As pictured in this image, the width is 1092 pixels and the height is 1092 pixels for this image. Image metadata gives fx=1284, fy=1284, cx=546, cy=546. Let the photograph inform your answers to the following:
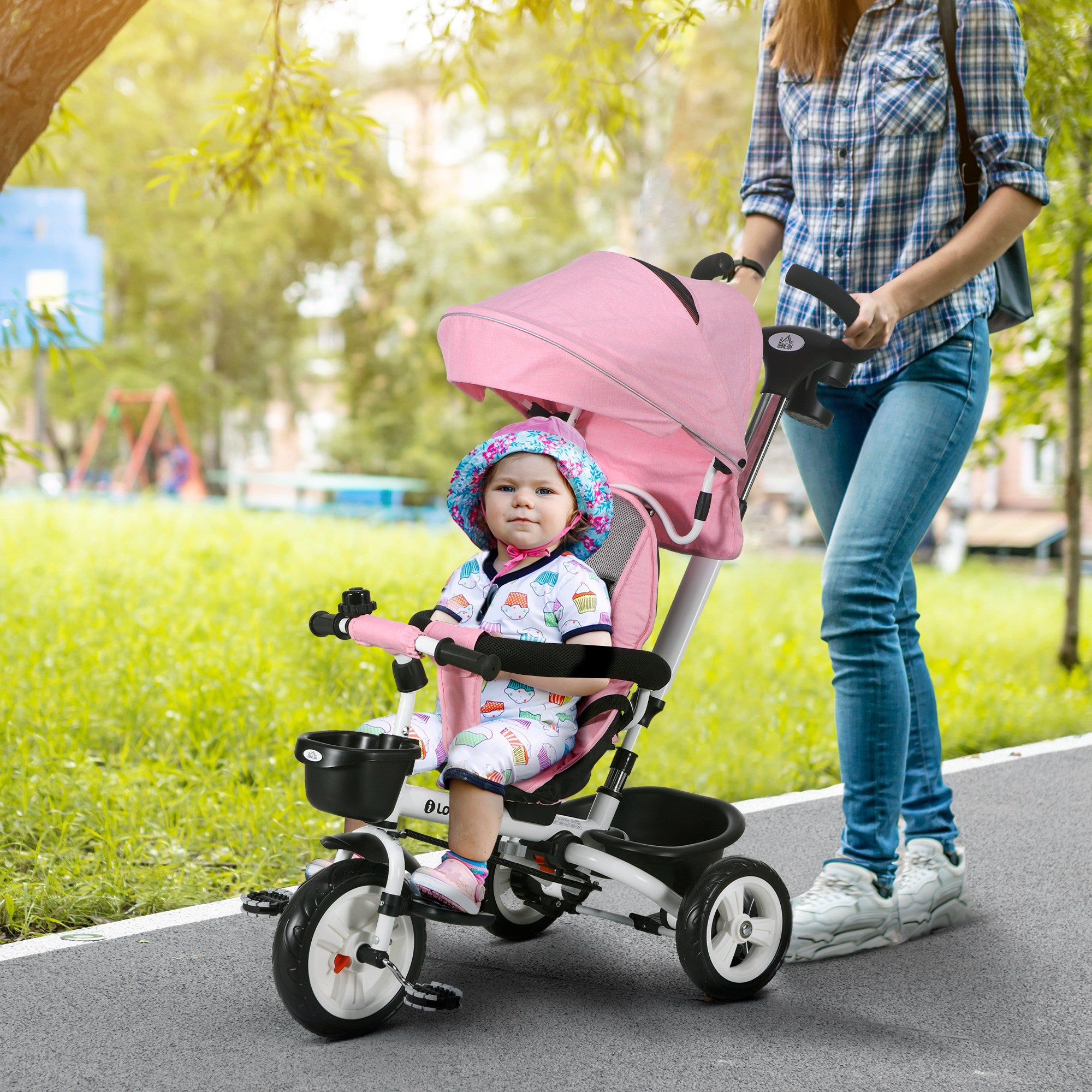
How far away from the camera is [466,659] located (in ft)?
7.64

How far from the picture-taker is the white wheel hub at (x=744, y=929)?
271 centimetres

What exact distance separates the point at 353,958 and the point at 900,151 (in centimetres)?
220

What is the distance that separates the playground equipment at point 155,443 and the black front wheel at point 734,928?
17.6m

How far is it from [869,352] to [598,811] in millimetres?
1204

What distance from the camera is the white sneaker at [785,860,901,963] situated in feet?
9.84

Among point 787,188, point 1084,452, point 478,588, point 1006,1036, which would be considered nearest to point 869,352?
point 787,188

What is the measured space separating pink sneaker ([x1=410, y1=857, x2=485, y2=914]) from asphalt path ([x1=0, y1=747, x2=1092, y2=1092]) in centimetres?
29

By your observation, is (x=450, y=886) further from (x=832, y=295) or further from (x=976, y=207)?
(x=976, y=207)

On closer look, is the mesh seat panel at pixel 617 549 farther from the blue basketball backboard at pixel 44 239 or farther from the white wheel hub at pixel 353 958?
the blue basketball backboard at pixel 44 239

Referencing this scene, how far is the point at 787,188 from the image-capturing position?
3.42 m

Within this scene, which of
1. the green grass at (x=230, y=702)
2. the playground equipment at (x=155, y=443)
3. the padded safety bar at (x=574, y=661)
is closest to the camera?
the padded safety bar at (x=574, y=661)

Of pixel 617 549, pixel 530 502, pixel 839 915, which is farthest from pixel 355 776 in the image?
Result: pixel 839 915

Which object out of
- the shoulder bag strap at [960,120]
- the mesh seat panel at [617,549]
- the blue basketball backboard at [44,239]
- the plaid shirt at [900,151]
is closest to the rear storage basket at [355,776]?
the mesh seat panel at [617,549]

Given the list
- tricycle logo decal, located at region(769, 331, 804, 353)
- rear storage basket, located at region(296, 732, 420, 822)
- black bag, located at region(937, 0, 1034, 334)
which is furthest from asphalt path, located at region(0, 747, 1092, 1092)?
black bag, located at region(937, 0, 1034, 334)
